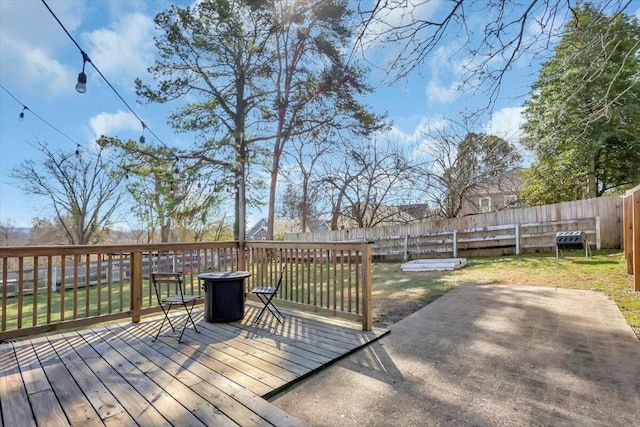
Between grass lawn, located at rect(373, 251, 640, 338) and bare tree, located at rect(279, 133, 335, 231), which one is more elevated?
bare tree, located at rect(279, 133, 335, 231)

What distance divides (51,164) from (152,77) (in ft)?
24.9

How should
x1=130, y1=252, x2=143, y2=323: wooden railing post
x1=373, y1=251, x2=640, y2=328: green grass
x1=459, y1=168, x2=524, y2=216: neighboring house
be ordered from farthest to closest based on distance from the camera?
1. x1=459, y1=168, x2=524, y2=216: neighboring house
2. x1=373, y1=251, x2=640, y2=328: green grass
3. x1=130, y1=252, x2=143, y2=323: wooden railing post

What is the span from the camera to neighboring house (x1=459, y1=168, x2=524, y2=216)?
11.7 metres

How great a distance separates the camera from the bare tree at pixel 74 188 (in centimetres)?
1298

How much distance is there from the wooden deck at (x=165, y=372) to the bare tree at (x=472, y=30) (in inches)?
114

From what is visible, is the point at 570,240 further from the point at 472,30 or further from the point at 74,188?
the point at 74,188

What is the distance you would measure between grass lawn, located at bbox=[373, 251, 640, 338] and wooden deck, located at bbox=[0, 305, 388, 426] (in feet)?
4.24

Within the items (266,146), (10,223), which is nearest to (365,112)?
(266,146)

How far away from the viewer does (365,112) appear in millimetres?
10211

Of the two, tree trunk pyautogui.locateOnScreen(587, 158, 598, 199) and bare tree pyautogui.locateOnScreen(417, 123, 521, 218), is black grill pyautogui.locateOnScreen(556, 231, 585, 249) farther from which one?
tree trunk pyautogui.locateOnScreen(587, 158, 598, 199)

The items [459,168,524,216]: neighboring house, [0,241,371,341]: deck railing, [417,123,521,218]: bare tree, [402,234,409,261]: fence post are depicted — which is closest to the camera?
[0,241,371,341]: deck railing

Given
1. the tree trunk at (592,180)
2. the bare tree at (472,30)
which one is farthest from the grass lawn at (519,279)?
the tree trunk at (592,180)

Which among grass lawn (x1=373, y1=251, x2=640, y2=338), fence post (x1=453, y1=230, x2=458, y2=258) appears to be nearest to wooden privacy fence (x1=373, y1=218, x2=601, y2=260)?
fence post (x1=453, y1=230, x2=458, y2=258)

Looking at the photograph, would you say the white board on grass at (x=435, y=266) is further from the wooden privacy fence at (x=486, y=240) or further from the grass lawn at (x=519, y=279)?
the wooden privacy fence at (x=486, y=240)
